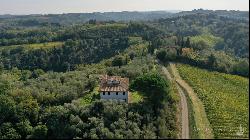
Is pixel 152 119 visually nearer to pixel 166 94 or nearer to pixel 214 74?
pixel 166 94

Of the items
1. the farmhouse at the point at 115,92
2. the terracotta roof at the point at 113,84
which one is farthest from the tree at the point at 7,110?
the terracotta roof at the point at 113,84

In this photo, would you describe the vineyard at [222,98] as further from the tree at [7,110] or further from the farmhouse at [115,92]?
the tree at [7,110]

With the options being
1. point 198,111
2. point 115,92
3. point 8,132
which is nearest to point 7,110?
point 8,132

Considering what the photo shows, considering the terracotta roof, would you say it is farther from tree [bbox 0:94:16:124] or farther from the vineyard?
tree [bbox 0:94:16:124]

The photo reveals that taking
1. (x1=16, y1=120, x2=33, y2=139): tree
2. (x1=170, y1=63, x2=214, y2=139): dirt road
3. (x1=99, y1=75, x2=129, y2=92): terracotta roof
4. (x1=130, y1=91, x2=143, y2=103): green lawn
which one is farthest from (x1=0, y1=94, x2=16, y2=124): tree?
(x1=170, y1=63, x2=214, y2=139): dirt road

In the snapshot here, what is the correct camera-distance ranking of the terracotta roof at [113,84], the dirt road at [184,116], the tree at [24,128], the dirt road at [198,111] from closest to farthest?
the dirt road at [184,116], the dirt road at [198,111], the tree at [24,128], the terracotta roof at [113,84]

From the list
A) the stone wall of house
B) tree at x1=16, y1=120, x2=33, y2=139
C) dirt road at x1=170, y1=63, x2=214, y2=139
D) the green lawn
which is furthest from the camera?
the green lawn

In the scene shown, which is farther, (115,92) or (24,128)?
(115,92)

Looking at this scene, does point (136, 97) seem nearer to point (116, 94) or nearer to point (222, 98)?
point (116, 94)
